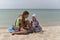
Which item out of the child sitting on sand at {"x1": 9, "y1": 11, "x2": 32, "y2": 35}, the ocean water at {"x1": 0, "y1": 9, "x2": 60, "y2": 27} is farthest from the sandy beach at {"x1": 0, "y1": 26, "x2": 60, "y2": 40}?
the ocean water at {"x1": 0, "y1": 9, "x2": 60, "y2": 27}

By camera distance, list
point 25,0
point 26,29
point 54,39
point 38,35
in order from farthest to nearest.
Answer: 1. point 25,0
2. point 26,29
3. point 38,35
4. point 54,39

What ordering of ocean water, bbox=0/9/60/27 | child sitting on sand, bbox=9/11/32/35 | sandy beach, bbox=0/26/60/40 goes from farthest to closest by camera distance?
ocean water, bbox=0/9/60/27 → child sitting on sand, bbox=9/11/32/35 → sandy beach, bbox=0/26/60/40

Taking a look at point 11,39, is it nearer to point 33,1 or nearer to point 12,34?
point 12,34

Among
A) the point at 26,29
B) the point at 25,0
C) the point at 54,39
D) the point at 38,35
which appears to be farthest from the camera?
the point at 25,0

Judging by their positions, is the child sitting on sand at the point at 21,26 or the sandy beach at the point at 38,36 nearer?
the sandy beach at the point at 38,36

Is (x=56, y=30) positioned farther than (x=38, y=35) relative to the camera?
Yes

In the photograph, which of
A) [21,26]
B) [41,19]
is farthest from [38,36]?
[41,19]

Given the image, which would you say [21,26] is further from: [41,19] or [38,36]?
[41,19]

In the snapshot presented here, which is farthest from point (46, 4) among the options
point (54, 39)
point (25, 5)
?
point (54, 39)

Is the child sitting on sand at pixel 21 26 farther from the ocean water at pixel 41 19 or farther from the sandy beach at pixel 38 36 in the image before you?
the ocean water at pixel 41 19

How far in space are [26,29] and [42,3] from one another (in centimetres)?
816

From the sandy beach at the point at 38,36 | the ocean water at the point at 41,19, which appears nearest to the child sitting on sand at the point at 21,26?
the sandy beach at the point at 38,36

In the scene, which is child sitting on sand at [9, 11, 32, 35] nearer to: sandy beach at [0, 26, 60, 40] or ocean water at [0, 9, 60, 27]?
sandy beach at [0, 26, 60, 40]

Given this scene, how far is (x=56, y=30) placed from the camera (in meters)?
5.32
